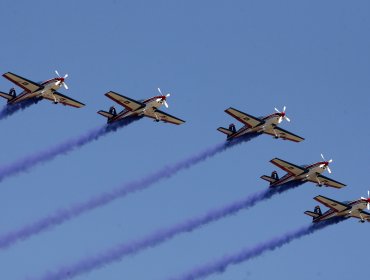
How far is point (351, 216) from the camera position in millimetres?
145375

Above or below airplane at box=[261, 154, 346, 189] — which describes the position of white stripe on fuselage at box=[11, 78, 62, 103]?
above

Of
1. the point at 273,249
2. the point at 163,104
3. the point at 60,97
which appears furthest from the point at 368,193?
the point at 60,97

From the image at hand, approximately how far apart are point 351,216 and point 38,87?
132ft

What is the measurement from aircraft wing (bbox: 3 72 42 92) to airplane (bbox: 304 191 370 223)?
3559cm

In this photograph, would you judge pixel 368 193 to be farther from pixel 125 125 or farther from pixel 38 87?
pixel 38 87

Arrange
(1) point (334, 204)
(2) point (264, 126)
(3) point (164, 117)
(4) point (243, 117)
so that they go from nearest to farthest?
(4) point (243, 117)
(2) point (264, 126)
(3) point (164, 117)
(1) point (334, 204)

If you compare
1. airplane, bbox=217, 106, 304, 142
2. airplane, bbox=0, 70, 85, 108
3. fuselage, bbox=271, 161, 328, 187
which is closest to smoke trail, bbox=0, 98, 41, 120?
airplane, bbox=0, 70, 85, 108

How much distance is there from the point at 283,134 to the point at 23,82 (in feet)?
104

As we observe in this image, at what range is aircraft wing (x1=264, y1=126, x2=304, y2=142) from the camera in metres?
142

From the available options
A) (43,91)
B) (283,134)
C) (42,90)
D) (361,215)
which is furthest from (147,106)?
(361,215)

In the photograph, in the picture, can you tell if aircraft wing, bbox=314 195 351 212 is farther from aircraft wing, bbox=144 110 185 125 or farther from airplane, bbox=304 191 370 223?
aircraft wing, bbox=144 110 185 125

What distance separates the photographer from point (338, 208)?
5694 inches

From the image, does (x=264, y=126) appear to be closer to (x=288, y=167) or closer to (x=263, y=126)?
(x=263, y=126)

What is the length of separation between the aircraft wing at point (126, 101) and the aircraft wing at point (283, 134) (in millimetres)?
15568
